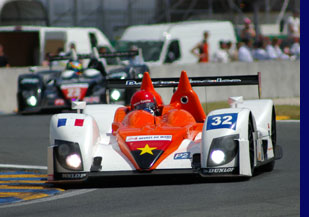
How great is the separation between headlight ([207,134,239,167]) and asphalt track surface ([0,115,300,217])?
26 cm

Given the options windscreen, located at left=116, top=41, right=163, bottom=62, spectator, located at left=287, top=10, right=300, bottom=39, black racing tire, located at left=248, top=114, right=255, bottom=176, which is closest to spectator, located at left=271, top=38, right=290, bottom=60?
spectator, located at left=287, top=10, right=300, bottom=39

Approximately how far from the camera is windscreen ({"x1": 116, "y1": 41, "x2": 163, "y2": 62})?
80.6 feet

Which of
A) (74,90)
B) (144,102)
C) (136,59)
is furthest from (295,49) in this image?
(144,102)

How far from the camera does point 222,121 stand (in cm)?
883

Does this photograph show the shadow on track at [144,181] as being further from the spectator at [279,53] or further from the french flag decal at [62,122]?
the spectator at [279,53]

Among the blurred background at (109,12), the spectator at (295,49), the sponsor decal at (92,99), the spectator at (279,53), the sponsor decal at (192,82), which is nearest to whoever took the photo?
the sponsor decal at (192,82)

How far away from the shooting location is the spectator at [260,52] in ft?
83.3

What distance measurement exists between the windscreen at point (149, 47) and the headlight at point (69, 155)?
51.5 feet

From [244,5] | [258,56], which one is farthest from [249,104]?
[244,5]

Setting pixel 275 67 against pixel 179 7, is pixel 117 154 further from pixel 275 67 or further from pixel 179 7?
pixel 179 7

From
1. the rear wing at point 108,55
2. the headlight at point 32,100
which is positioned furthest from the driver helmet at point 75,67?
the headlight at point 32,100

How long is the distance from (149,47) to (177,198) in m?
17.3
